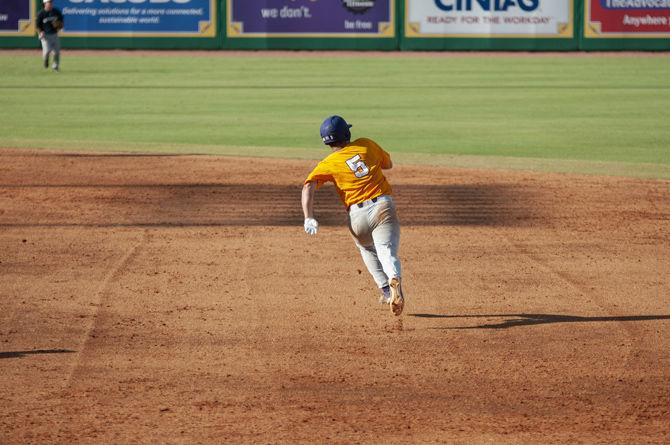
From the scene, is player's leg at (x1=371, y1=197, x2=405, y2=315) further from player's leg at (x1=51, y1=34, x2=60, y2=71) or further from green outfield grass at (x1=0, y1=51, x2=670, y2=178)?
player's leg at (x1=51, y1=34, x2=60, y2=71)

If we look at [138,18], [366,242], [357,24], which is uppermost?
[138,18]

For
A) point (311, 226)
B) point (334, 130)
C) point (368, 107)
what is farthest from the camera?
point (368, 107)

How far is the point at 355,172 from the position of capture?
334 inches

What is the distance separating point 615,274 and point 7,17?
1307 inches

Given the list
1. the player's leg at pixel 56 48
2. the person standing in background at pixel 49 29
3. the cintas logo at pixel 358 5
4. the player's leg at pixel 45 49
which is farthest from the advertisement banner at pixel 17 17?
the cintas logo at pixel 358 5

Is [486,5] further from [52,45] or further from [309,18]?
[52,45]

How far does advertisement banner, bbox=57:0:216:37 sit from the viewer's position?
39.3m

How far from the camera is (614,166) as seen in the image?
1703 centimetres

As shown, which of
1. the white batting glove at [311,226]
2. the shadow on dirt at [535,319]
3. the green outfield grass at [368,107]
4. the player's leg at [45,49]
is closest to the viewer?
the white batting glove at [311,226]

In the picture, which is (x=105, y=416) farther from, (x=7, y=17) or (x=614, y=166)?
(x=7, y=17)

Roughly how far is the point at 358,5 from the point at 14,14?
11.8m

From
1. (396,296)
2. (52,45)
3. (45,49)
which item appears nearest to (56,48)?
(52,45)

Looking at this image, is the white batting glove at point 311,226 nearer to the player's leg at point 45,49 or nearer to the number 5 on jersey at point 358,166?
the number 5 on jersey at point 358,166

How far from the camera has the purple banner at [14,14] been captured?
39.5 m
